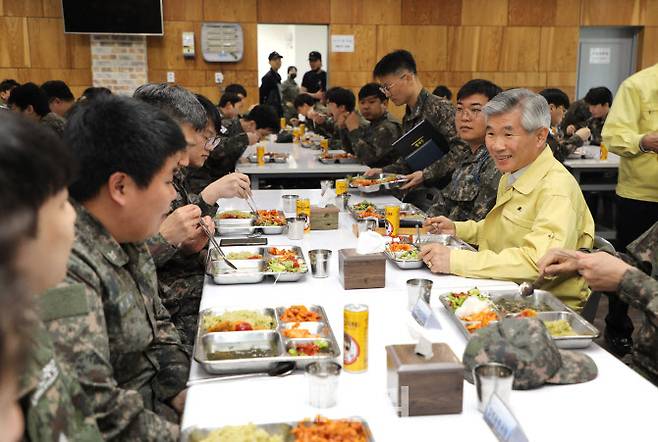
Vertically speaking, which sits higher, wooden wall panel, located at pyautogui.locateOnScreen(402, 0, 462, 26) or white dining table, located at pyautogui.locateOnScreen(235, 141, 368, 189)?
wooden wall panel, located at pyautogui.locateOnScreen(402, 0, 462, 26)

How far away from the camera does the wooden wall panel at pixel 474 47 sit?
10.1 m

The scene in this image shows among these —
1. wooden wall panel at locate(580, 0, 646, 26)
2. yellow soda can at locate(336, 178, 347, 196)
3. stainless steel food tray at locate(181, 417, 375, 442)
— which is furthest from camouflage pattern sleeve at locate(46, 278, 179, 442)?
wooden wall panel at locate(580, 0, 646, 26)

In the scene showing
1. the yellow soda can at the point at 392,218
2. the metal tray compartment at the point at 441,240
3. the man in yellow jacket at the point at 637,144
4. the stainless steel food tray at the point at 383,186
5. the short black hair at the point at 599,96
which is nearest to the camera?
the metal tray compartment at the point at 441,240

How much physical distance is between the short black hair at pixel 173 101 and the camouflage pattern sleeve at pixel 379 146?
286cm

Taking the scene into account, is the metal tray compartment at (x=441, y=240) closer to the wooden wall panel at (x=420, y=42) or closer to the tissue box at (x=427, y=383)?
the tissue box at (x=427, y=383)

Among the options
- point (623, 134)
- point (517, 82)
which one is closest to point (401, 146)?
point (623, 134)

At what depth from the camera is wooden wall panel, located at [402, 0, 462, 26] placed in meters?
9.92

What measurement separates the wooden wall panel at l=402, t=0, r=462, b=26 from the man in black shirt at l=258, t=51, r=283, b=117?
2.14 m

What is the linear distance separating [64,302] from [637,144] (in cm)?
371

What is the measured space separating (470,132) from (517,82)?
24.0 ft

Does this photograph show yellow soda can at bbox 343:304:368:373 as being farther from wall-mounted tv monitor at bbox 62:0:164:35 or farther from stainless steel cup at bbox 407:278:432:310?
wall-mounted tv monitor at bbox 62:0:164:35

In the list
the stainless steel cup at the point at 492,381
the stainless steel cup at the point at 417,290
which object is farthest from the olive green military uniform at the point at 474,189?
the stainless steel cup at the point at 492,381

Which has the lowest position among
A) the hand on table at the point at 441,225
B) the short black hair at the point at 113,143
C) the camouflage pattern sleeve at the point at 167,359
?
the camouflage pattern sleeve at the point at 167,359

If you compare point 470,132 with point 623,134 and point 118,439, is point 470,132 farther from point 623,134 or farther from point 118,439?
point 118,439
